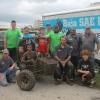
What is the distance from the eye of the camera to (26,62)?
9.96m

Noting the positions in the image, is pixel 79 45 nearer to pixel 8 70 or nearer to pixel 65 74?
pixel 65 74

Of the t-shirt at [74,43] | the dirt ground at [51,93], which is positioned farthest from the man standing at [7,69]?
the t-shirt at [74,43]

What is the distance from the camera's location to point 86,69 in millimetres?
9938

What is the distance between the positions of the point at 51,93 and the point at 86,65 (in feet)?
5.40

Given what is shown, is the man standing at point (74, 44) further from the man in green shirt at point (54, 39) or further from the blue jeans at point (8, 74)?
the blue jeans at point (8, 74)

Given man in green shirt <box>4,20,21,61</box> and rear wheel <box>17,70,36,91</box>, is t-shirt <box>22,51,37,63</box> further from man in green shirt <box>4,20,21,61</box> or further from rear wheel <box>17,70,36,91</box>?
man in green shirt <box>4,20,21,61</box>

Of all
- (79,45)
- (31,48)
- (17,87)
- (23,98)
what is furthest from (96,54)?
(23,98)

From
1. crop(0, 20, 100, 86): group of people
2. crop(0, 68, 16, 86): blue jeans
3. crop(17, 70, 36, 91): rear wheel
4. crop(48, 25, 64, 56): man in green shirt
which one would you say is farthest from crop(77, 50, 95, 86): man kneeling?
crop(0, 68, 16, 86): blue jeans

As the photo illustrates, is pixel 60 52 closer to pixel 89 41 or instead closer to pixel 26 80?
pixel 89 41

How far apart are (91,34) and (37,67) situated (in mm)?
2075

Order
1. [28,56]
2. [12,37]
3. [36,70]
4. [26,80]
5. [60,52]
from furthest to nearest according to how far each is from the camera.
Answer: [12,37] < [60,52] < [28,56] < [36,70] < [26,80]

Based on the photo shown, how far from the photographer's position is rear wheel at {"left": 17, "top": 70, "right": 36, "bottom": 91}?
30.1ft

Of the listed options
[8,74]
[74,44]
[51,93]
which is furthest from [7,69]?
[74,44]

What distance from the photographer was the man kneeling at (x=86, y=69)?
32.1 feet
